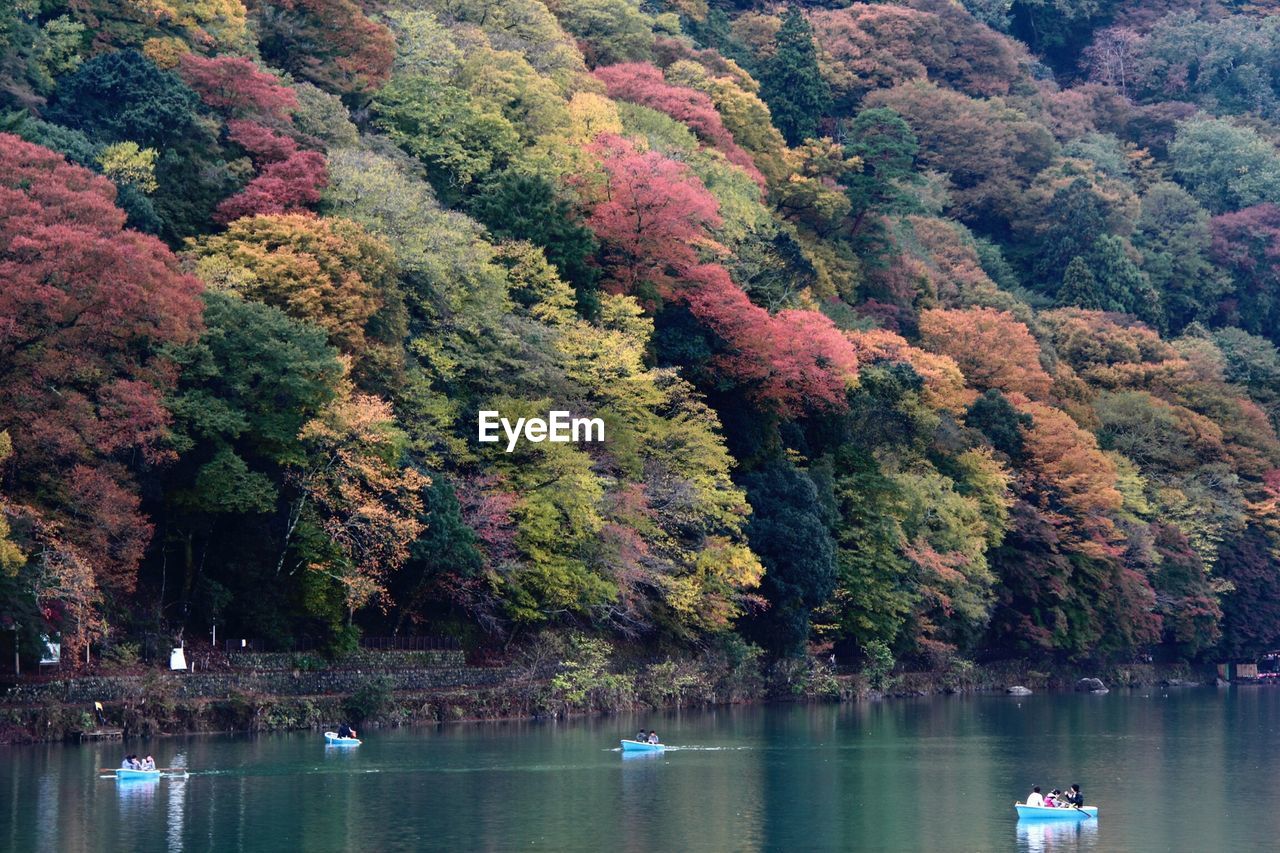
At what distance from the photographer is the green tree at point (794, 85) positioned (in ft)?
354

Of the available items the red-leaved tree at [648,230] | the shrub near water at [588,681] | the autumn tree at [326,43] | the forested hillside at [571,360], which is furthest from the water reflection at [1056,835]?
the autumn tree at [326,43]

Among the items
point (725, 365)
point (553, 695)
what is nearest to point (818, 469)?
point (725, 365)

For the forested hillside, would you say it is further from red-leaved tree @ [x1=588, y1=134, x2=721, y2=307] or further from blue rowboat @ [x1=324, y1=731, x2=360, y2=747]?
blue rowboat @ [x1=324, y1=731, x2=360, y2=747]

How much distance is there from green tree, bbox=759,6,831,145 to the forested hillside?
261 millimetres

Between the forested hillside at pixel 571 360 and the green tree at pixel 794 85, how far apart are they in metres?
0.26

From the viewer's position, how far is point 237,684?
165ft

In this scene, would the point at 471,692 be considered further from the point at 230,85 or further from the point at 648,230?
the point at 230,85

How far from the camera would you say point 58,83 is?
6153 cm

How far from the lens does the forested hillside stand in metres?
48.7

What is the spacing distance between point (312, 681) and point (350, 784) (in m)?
11.7

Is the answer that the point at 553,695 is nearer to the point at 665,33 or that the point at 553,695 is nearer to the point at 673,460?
the point at 673,460

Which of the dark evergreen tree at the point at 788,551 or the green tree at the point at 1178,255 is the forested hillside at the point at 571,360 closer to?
the dark evergreen tree at the point at 788,551

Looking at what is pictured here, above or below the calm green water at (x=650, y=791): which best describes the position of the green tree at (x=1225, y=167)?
above

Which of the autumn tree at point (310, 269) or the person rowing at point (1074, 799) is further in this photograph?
the autumn tree at point (310, 269)
